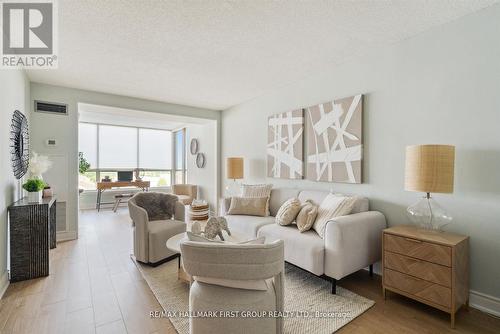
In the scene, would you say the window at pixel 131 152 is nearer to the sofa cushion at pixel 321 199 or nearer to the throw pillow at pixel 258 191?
the throw pillow at pixel 258 191

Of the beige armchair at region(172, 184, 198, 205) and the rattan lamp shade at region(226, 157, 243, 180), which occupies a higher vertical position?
the rattan lamp shade at region(226, 157, 243, 180)

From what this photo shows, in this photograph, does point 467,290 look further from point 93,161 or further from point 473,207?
point 93,161

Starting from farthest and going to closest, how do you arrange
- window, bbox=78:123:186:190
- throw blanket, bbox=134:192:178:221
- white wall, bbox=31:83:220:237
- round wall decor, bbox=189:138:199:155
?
1. window, bbox=78:123:186:190
2. round wall decor, bbox=189:138:199:155
3. white wall, bbox=31:83:220:237
4. throw blanket, bbox=134:192:178:221

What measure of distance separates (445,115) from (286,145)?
2010 mm

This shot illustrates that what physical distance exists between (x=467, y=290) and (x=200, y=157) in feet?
18.4

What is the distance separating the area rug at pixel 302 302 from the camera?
1818 millimetres

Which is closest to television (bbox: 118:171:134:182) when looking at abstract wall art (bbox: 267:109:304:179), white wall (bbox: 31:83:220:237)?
white wall (bbox: 31:83:220:237)

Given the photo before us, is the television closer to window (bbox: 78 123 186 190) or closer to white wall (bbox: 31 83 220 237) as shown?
window (bbox: 78 123 186 190)

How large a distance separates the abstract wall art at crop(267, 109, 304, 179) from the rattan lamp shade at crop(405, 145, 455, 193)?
5.55ft

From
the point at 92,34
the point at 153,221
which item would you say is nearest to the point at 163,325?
the point at 153,221

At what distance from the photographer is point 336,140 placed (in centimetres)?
304

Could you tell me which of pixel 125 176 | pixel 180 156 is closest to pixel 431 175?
pixel 125 176

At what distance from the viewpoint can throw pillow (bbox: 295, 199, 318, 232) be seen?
8.60 ft

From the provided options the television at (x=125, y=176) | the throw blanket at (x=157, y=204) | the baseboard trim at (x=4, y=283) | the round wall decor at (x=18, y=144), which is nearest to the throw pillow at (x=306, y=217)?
the throw blanket at (x=157, y=204)
